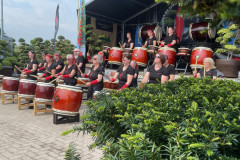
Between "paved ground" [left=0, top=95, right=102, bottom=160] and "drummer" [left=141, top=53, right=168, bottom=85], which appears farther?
"drummer" [left=141, top=53, right=168, bottom=85]

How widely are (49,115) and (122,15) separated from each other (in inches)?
395

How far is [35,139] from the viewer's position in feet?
13.9

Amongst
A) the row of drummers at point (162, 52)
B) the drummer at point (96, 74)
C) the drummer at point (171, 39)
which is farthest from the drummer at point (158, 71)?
the drummer at point (171, 39)


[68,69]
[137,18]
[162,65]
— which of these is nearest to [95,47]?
[137,18]

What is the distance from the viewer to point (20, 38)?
2311cm

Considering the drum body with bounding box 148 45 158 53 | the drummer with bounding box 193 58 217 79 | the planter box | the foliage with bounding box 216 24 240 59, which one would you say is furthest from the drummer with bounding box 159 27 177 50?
the planter box

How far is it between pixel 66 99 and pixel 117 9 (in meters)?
9.91

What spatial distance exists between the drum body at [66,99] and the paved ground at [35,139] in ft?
1.32

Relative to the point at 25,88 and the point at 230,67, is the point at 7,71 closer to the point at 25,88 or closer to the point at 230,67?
the point at 25,88

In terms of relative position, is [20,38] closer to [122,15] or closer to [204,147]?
[122,15]

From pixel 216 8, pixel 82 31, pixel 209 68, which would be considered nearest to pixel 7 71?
pixel 82 31

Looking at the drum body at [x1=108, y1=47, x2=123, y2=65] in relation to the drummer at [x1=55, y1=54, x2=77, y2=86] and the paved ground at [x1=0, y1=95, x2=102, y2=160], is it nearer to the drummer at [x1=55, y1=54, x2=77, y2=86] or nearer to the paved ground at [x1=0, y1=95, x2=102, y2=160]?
the drummer at [x1=55, y1=54, x2=77, y2=86]

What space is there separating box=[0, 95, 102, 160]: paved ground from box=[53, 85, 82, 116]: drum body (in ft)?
1.32

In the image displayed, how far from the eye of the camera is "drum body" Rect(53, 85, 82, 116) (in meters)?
5.21
